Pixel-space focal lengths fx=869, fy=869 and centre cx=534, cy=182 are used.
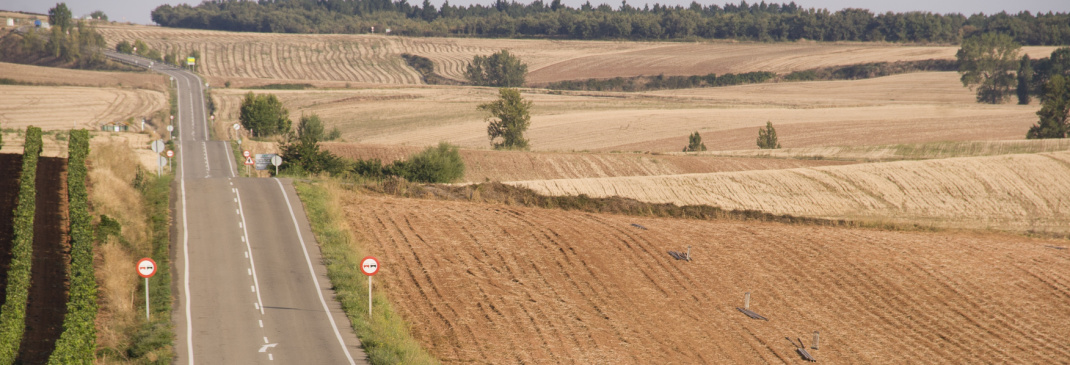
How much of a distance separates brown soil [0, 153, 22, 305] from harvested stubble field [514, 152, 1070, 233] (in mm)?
24248

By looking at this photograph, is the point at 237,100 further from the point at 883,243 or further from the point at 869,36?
the point at 869,36

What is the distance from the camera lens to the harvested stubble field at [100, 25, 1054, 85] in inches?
5920

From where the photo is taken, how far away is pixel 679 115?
3932 inches

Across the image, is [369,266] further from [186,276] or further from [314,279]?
[186,276]

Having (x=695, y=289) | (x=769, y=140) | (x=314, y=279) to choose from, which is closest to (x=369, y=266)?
(x=314, y=279)

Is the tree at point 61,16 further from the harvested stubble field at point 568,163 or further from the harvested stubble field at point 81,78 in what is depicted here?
the harvested stubble field at point 568,163

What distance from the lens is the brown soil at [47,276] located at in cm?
2081

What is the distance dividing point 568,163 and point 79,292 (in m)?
43.8

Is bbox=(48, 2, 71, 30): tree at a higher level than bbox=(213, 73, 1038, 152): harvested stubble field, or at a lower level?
higher

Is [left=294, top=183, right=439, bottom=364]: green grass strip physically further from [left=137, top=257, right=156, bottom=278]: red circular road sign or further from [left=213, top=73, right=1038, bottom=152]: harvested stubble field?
[left=213, top=73, right=1038, bottom=152]: harvested stubble field

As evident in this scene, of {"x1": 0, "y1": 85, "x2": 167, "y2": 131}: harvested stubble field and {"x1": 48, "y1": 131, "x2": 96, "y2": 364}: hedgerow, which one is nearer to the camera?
{"x1": 48, "y1": 131, "x2": 96, "y2": 364}: hedgerow

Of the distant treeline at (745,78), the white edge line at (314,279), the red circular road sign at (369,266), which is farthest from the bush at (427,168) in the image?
the distant treeline at (745,78)

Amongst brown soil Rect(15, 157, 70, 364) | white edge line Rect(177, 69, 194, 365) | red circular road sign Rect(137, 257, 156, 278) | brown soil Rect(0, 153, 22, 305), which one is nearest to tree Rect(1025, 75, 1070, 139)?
white edge line Rect(177, 69, 194, 365)

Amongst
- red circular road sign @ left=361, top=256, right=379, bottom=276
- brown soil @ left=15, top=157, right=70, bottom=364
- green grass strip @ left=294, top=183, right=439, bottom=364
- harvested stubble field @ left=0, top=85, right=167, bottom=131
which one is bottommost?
harvested stubble field @ left=0, top=85, right=167, bottom=131
